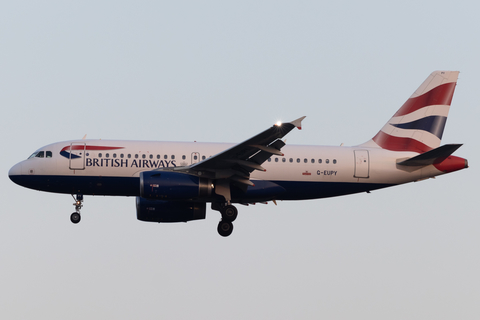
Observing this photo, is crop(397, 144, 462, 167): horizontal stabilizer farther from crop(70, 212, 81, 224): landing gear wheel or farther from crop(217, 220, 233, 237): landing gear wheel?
crop(70, 212, 81, 224): landing gear wheel

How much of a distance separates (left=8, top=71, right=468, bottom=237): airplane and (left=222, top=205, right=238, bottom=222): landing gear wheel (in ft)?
0.16

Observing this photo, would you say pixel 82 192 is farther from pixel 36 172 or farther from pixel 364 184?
pixel 364 184

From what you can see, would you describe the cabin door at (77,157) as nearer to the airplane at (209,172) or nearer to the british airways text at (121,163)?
the airplane at (209,172)

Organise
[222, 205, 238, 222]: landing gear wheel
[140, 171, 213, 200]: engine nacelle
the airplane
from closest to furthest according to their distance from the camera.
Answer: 1. [140, 171, 213, 200]: engine nacelle
2. the airplane
3. [222, 205, 238, 222]: landing gear wheel

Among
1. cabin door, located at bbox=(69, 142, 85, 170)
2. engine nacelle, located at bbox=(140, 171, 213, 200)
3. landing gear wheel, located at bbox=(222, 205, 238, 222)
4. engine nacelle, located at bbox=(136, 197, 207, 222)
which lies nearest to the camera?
engine nacelle, located at bbox=(140, 171, 213, 200)

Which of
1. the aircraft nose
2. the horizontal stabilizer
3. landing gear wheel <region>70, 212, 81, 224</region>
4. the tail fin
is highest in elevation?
the tail fin

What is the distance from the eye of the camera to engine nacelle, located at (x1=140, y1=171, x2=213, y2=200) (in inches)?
1195

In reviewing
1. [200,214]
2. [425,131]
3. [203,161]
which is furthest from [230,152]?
[425,131]

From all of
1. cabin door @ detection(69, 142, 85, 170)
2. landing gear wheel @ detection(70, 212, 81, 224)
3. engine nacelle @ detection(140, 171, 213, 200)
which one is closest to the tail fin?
engine nacelle @ detection(140, 171, 213, 200)

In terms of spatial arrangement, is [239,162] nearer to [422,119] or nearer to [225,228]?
[225,228]

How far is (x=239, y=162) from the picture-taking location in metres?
30.4

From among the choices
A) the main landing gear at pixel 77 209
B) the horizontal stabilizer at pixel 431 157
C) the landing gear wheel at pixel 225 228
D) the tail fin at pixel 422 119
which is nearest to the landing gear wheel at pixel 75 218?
the main landing gear at pixel 77 209

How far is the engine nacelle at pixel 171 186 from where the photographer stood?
30.3 metres

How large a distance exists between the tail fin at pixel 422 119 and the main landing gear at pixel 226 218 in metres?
8.18
